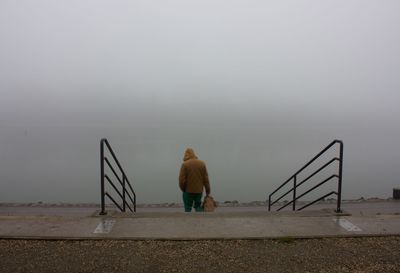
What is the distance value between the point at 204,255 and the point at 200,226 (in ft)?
2.61

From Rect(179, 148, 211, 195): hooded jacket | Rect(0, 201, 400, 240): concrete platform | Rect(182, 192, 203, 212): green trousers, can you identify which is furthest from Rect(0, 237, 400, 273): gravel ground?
Rect(182, 192, 203, 212): green trousers

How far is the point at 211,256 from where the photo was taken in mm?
3939

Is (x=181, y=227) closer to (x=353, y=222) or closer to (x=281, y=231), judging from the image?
(x=281, y=231)

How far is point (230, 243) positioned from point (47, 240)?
6.70 feet

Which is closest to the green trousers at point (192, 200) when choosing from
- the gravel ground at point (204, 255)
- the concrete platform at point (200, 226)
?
the concrete platform at point (200, 226)

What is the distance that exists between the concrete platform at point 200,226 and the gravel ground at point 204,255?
142 millimetres

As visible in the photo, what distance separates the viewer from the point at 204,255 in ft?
13.0

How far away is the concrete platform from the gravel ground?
142 millimetres

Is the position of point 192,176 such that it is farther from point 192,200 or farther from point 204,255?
point 204,255

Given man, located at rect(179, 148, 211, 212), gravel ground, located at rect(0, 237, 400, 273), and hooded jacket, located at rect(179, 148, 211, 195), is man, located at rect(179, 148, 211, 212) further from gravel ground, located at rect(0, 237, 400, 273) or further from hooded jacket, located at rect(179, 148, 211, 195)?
gravel ground, located at rect(0, 237, 400, 273)

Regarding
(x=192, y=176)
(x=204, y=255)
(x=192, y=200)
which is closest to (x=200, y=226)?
(x=204, y=255)

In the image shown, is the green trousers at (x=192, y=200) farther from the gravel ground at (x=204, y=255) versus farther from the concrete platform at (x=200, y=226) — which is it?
the gravel ground at (x=204, y=255)

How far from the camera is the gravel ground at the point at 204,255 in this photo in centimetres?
371

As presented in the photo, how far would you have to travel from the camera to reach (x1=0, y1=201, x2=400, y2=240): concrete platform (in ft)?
14.6
